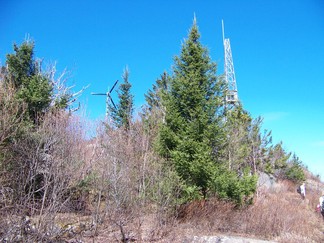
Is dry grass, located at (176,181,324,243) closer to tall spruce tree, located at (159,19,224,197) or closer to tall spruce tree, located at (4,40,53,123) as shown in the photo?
tall spruce tree, located at (159,19,224,197)

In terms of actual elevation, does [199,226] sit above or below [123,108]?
below

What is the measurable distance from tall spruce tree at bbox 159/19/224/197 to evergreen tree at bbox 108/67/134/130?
10058 millimetres

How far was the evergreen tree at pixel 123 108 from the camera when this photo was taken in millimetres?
23736

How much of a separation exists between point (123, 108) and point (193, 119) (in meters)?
13.4

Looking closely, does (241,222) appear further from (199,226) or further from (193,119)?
(193,119)

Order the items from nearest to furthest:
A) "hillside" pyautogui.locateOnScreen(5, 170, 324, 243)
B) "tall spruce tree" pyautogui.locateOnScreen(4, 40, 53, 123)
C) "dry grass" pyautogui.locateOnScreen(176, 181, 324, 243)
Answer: "hillside" pyautogui.locateOnScreen(5, 170, 324, 243) < "dry grass" pyautogui.locateOnScreen(176, 181, 324, 243) < "tall spruce tree" pyautogui.locateOnScreen(4, 40, 53, 123)

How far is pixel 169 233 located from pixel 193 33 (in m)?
10.2

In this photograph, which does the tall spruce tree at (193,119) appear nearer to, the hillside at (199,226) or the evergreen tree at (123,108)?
the hillside at (199,226)

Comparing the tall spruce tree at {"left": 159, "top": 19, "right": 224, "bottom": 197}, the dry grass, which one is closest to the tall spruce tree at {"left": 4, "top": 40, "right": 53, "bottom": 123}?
the tall spruce tree at {"left": 159, "top": 19, "right": 224, "bottom": 197}

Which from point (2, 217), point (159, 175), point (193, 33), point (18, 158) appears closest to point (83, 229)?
point (2, 217)

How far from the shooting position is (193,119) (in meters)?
12.7

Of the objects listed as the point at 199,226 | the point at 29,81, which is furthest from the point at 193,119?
the point at 29,81

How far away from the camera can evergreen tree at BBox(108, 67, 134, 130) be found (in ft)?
77.9

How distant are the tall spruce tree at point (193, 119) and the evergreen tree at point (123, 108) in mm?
10058
